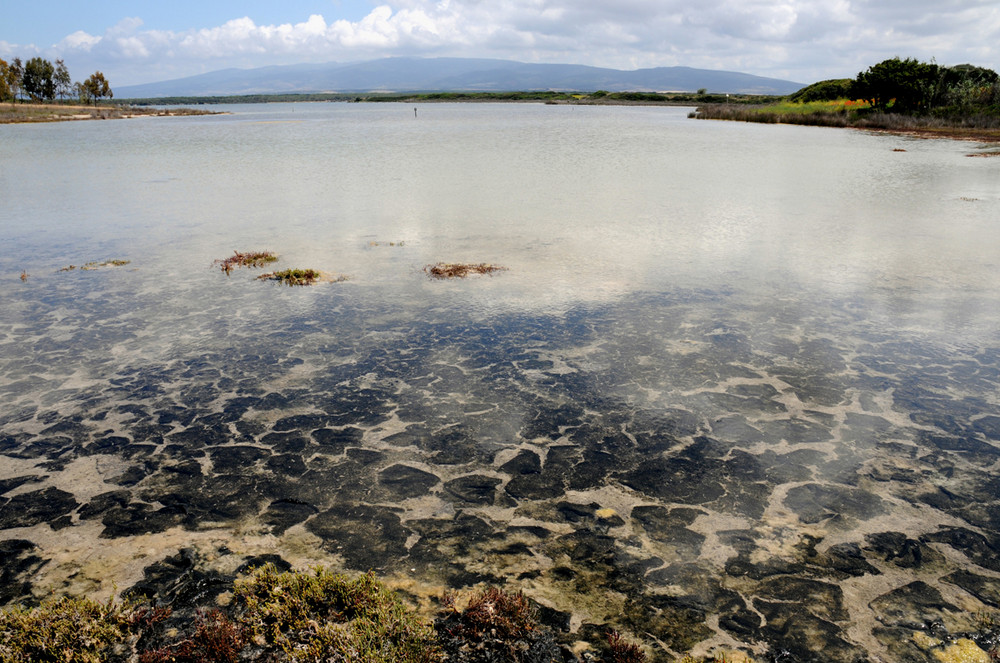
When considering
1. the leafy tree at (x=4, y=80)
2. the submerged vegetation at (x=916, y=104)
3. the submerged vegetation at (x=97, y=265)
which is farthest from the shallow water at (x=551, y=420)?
the leafy tree at (x=4, y=80)

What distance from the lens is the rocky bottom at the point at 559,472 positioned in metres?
6.25

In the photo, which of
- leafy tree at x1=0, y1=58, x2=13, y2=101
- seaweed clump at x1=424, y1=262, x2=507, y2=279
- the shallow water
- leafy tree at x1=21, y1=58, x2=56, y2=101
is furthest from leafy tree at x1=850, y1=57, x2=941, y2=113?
leafy tree at x1=21, y1=58, x2=56, y2=101

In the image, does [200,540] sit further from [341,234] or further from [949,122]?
[949,122]

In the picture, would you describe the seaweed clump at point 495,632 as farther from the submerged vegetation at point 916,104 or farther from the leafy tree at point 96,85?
the leafy tree at point 96,85

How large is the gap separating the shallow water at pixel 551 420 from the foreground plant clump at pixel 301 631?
387mm

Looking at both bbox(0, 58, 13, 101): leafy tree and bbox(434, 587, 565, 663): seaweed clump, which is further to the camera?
bbox(0, 58, 13, 101): leafy tree

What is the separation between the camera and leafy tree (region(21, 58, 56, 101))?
169 metres

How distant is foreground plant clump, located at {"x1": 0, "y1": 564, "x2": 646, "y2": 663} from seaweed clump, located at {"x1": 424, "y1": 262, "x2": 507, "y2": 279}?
1142 centimetres

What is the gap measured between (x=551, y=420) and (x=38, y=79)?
217464 mm

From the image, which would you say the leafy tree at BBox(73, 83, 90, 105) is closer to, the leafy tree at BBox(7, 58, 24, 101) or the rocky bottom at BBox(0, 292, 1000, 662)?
the leafy tree at BBox(7, 58, 24, 101)

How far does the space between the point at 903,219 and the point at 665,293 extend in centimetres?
1471

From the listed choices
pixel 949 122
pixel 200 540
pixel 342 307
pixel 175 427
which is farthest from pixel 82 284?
pixel 949 122

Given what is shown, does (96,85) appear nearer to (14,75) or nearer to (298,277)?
(14,75)


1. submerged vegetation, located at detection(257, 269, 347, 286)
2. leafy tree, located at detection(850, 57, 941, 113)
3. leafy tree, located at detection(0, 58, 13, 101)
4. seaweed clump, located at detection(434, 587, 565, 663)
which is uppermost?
leafy tree, located at detection(0, 58, 13, 101)
